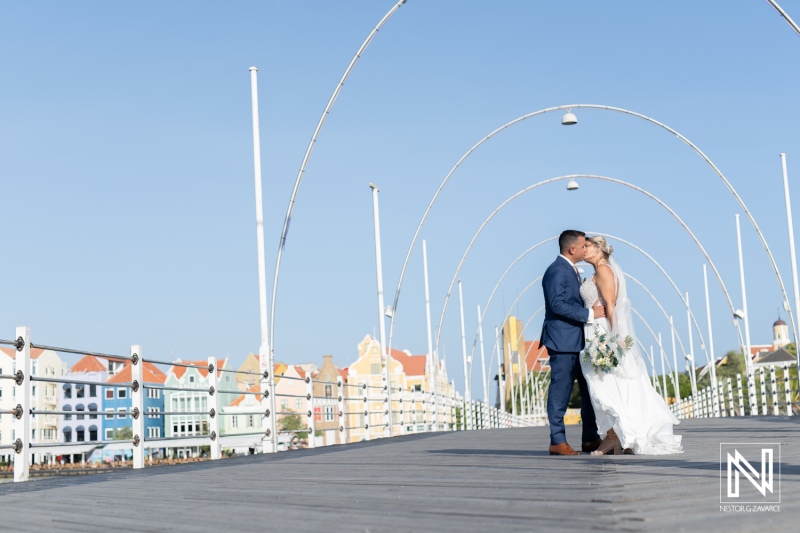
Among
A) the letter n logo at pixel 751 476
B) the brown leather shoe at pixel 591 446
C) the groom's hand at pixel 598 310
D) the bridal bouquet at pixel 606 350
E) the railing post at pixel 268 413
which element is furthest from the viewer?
the railing post at pixel 268 413

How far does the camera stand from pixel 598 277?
1049 centimetres

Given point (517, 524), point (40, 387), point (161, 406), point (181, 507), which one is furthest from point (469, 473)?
point (40, 387)

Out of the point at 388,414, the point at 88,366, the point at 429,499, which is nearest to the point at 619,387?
the point at 429,499

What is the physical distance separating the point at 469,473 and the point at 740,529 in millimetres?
4109

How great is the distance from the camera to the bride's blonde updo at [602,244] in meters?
10.5

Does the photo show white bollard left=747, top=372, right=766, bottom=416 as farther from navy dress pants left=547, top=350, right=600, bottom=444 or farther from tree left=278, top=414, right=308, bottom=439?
tree left=278, top=414, right=308, bottom=439

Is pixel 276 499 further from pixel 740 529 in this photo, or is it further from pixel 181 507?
pixel 740 529

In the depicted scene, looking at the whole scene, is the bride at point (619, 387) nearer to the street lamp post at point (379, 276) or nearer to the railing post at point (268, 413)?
the railing post at point (268, 413)

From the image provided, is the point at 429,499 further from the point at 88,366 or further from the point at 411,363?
the point at 411,363

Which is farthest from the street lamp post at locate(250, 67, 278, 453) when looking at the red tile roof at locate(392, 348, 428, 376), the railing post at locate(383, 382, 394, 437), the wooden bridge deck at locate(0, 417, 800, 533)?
the red tile roof at locate(392, 348, 428, 376)

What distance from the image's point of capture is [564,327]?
35.1 ft

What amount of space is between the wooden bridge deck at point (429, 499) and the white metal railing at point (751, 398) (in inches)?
683

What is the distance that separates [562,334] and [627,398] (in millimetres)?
857

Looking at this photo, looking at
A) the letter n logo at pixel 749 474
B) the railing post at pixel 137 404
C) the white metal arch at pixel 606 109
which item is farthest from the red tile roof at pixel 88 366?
the letter n logo at pixel 749 474
